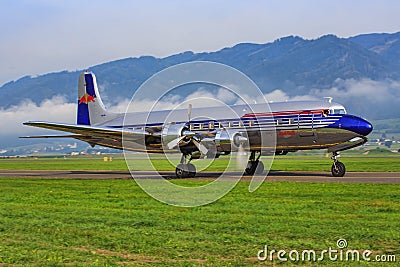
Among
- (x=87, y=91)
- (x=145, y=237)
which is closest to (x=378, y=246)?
(x=145, y=237)

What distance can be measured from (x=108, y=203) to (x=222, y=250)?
32.0 ft

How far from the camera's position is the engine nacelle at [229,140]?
→ 33.3m

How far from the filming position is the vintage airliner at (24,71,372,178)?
33375 millimetres

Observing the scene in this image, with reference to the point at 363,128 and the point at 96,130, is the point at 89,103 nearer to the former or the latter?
the point at 96,130

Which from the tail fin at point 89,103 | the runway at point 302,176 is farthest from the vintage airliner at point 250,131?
the tail fin at point 89,103

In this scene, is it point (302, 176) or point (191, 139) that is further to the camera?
point (302, 176)

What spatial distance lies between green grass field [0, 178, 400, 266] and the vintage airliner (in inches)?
326

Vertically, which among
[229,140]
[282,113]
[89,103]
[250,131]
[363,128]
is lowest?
[229,140]

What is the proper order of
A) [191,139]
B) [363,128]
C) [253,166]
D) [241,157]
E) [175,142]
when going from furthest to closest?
[253,166] < [241,157] < [191,139] < [175,142] < [363,128]

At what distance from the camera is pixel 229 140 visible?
33.3m

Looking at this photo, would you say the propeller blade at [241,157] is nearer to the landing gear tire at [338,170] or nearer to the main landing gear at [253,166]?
the main landing gear at [253,166]

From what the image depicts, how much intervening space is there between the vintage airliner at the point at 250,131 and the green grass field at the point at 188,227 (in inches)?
326

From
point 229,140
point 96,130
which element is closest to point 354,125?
point 229,140

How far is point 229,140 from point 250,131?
2.06m
